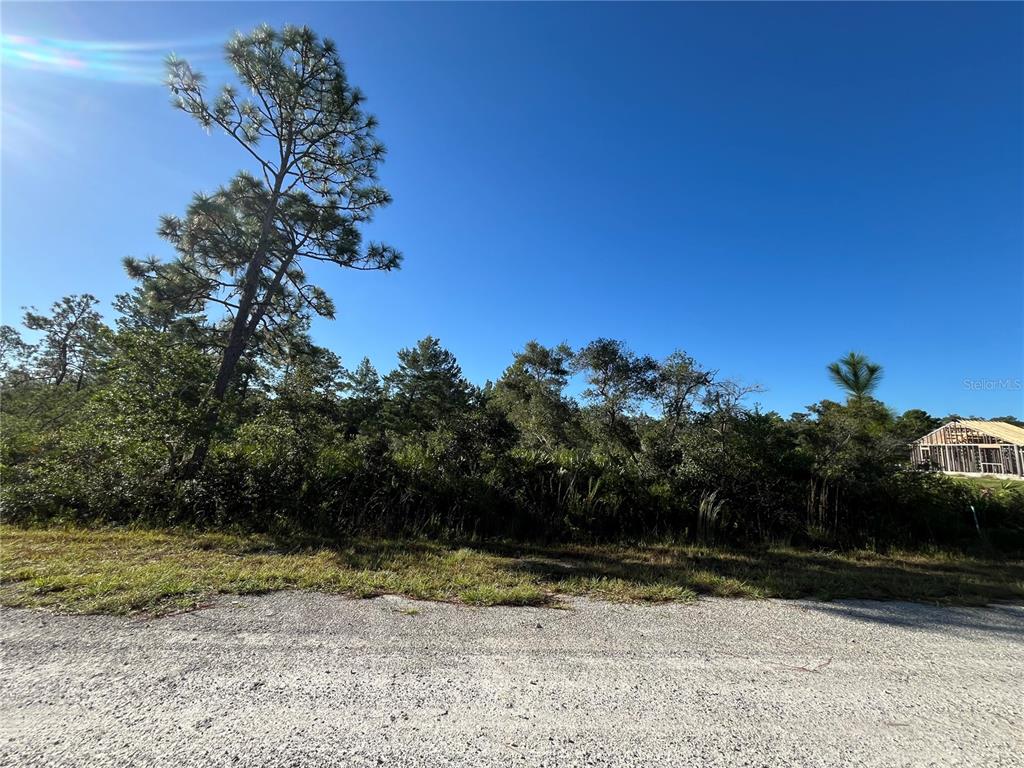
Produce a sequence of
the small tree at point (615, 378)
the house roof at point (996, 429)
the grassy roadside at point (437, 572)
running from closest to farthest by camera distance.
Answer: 1. the grassy roadside at point (437, 572)
2. the small tree at point (615, 378)
3. the house roof at point (996, 429)

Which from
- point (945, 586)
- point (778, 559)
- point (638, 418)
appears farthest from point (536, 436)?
point (945, 586)

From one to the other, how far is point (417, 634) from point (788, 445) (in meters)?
8.36

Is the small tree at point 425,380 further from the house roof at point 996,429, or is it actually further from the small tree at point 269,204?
the house roof at point 996,429

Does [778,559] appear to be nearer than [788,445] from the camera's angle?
Yes

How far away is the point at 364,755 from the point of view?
1851 mm

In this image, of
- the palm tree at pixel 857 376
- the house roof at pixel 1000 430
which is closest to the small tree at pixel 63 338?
the palm tree at pixel 857 376

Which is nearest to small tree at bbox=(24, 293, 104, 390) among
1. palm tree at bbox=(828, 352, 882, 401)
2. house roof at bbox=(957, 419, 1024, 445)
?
palm tree at bbox=(828, 352, 882, 401)

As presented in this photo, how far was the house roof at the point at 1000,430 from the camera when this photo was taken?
88.7ft

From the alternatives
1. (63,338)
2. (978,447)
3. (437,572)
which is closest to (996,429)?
(978,447)

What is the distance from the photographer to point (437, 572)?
15.5 ft

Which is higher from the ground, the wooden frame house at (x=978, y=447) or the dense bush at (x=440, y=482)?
the wooden frame house at (x=978, y=447)

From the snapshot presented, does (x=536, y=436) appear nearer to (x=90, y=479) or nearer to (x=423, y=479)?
(x=423, y=479)

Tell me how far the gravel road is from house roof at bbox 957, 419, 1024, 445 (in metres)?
35.9

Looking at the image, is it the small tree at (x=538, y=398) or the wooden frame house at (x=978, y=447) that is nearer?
the small tree at (x=538, y=398)
